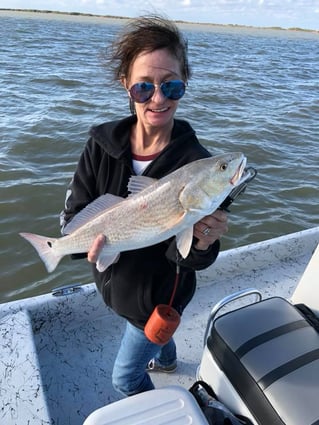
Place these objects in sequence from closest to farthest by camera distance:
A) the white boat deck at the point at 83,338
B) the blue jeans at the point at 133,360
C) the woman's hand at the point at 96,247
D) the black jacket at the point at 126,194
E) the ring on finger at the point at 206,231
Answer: the ring on finger at the point at 206,231 → the woman's hand at the point at 96,247 → the black jacket at the point at 126,194 → the blue jeans at the point at 133,360 → the white boat deck at the point at 83,338

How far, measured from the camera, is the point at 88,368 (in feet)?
11.2

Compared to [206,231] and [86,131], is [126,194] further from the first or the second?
[86,131]

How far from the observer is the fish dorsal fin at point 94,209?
7.12 feet

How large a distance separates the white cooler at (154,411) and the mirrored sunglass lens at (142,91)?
1437mm

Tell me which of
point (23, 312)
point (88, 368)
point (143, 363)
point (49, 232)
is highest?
point (143, 363)

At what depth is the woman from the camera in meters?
2.19

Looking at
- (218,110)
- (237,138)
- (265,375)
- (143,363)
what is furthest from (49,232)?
(218,110)

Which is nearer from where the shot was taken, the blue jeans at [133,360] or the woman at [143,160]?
the woman at [143,160]

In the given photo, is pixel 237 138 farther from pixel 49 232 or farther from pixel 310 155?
pixel 49 232

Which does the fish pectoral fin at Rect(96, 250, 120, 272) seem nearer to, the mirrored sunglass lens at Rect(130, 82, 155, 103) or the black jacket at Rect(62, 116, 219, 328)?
the black jacket at Rect(62, 116, 219, 328)

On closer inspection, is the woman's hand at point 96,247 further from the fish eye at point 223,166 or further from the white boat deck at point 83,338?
the white boat deck at point 83,338

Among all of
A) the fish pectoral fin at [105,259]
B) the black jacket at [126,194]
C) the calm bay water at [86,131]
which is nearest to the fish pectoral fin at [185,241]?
the black jacket at [126,194]

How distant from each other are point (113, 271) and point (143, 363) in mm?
611

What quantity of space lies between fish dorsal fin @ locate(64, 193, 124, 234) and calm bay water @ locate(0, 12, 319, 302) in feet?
3.02
